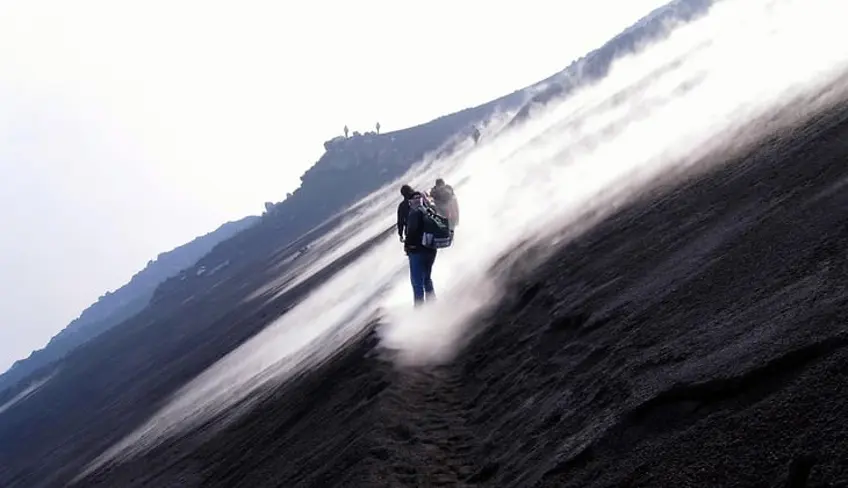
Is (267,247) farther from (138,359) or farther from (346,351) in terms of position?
(346,351)

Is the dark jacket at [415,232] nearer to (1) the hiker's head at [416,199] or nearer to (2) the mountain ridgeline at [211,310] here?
(1) the hiker's head at [416,199]

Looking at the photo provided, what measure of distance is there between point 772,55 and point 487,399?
16138 mm

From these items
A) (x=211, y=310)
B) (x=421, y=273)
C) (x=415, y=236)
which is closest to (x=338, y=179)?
(x=211, y=310)

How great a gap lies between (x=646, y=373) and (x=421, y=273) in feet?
33.5

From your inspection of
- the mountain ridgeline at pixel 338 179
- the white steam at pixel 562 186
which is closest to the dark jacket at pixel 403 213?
the white steam at pixel 562 186

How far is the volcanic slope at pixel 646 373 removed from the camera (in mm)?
6469

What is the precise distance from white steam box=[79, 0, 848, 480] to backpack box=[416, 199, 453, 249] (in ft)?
5.04

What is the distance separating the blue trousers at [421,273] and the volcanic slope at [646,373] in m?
2.23

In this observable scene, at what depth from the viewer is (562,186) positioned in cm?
2745

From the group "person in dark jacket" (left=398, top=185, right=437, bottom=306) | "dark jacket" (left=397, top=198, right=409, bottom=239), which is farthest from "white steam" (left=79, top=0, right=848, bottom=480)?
"dark jacket" (left=397, top=198, right=409, bottom=239)

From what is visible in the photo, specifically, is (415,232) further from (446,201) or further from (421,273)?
(446,201)

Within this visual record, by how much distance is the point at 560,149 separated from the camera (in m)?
38.1

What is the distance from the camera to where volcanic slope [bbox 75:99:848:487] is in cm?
647

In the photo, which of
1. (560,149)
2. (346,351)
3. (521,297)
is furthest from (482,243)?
(560,149)
